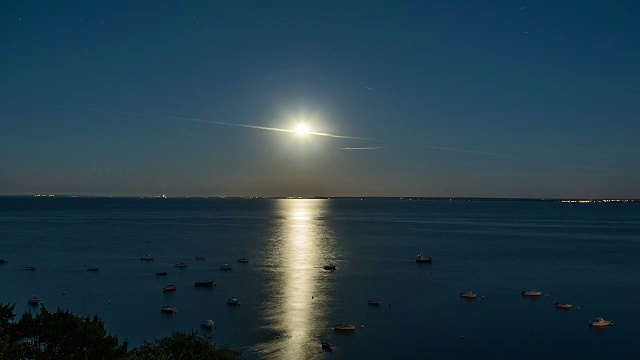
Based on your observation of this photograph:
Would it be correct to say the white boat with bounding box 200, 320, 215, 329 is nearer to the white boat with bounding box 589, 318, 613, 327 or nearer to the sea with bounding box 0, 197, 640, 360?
the sea with bounding box 0, 197, 640, 360

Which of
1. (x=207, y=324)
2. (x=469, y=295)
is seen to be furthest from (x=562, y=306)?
(x=207, y=324)

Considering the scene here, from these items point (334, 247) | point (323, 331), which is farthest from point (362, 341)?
point (334, 247)

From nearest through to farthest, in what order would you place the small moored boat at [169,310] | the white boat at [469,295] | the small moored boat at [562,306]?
1. the small moored boat at [169,310]
2. the small moored boat at [562,306]
3. the white boat at [469,295]

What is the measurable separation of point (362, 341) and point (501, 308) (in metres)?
27.5

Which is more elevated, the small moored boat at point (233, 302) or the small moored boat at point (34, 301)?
the small moored boat at point (233, 302)

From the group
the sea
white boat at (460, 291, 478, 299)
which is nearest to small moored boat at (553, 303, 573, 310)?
the sea

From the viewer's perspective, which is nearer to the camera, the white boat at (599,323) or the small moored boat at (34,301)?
the white boat at (599,323)

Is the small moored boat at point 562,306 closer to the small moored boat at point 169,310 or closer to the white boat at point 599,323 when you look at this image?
the white boat at point 599,323

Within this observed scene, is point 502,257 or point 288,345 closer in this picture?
point 288,345

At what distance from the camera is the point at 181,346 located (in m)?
36.1

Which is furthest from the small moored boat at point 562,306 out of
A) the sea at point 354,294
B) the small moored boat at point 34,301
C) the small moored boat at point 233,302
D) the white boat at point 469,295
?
the small moored boat at point 34,301

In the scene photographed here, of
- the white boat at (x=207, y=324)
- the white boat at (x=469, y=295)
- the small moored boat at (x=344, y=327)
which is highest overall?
the white boat at (x=469, y=295)

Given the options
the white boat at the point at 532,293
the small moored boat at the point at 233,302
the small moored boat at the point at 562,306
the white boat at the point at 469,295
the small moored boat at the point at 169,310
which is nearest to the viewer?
the small moored boat at the point at 169,310

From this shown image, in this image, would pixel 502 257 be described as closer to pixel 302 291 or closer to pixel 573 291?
pixel 573 291
